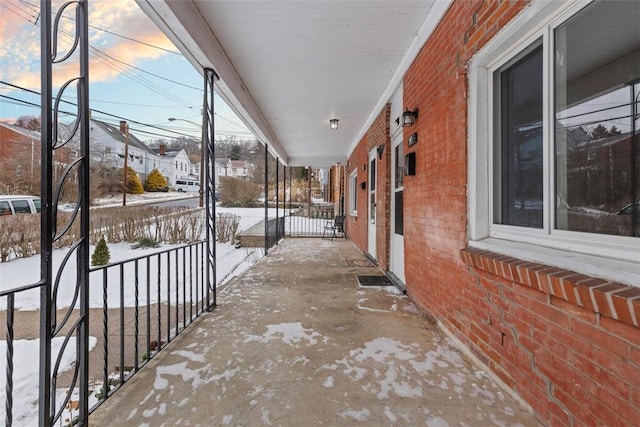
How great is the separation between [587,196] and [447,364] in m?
1.24

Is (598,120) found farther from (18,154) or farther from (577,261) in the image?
(18,154)

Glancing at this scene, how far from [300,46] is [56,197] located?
2.43m

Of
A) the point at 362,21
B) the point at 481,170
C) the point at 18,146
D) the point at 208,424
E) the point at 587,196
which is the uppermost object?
the point at 362,21

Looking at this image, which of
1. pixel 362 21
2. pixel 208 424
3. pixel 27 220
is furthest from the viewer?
pixel 27 220

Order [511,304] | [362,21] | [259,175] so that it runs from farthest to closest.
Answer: [259,175] < [362,21] < [511,304]

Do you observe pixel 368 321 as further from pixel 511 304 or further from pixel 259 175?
pixel 259 175

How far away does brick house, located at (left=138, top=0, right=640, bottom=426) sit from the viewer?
1.14 meters

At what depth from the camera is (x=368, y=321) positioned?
2605 millimetres

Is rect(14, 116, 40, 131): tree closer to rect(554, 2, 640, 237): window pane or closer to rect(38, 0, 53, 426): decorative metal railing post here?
rect(38, 0, 53, 426): decorative metal railing post

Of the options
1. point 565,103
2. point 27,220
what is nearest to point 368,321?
point 565,103

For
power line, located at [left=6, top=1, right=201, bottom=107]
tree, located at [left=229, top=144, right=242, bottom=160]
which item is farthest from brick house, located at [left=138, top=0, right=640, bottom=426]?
tree, located at [left=229, top=144, right=242, bottom=160]

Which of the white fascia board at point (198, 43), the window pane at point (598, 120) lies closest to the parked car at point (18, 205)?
the white fascia board at point (198, 43)

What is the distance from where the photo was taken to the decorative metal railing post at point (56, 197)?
1179 mm

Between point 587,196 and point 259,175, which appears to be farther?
point 259,175
